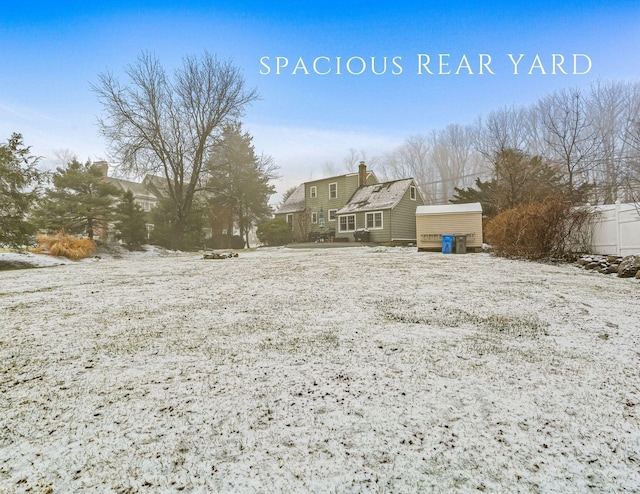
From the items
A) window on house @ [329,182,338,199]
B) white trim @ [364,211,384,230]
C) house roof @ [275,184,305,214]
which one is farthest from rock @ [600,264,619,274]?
house roof @ [275,184,305,214]

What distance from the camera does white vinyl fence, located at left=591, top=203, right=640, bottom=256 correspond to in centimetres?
695

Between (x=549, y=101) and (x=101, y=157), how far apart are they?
31239 millimetres

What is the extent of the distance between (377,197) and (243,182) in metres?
9.20

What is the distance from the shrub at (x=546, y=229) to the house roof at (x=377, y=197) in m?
10.8

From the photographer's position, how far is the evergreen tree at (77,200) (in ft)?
41.7

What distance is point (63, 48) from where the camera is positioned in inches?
406

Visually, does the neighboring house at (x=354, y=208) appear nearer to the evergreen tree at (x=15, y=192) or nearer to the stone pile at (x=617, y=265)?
the stone pile at (x=617, y=265)

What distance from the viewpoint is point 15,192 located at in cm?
851

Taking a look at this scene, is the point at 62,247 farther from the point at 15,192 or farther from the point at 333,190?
the point at 333,190

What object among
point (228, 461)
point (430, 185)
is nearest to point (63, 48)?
point (228, 461)

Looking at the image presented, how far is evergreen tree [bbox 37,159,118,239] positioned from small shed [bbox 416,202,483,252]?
13.3 m

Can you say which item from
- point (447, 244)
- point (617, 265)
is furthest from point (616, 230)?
point (447, 244)

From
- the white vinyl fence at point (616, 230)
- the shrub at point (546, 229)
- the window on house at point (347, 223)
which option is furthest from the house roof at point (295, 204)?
the white vinyl fence at point (616, 230)

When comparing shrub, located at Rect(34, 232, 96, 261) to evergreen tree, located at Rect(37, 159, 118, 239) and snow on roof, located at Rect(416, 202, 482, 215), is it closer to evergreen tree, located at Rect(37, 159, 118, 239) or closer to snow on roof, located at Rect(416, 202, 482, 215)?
evergreen tree, located at Rect(37, 159, 118, 239)
